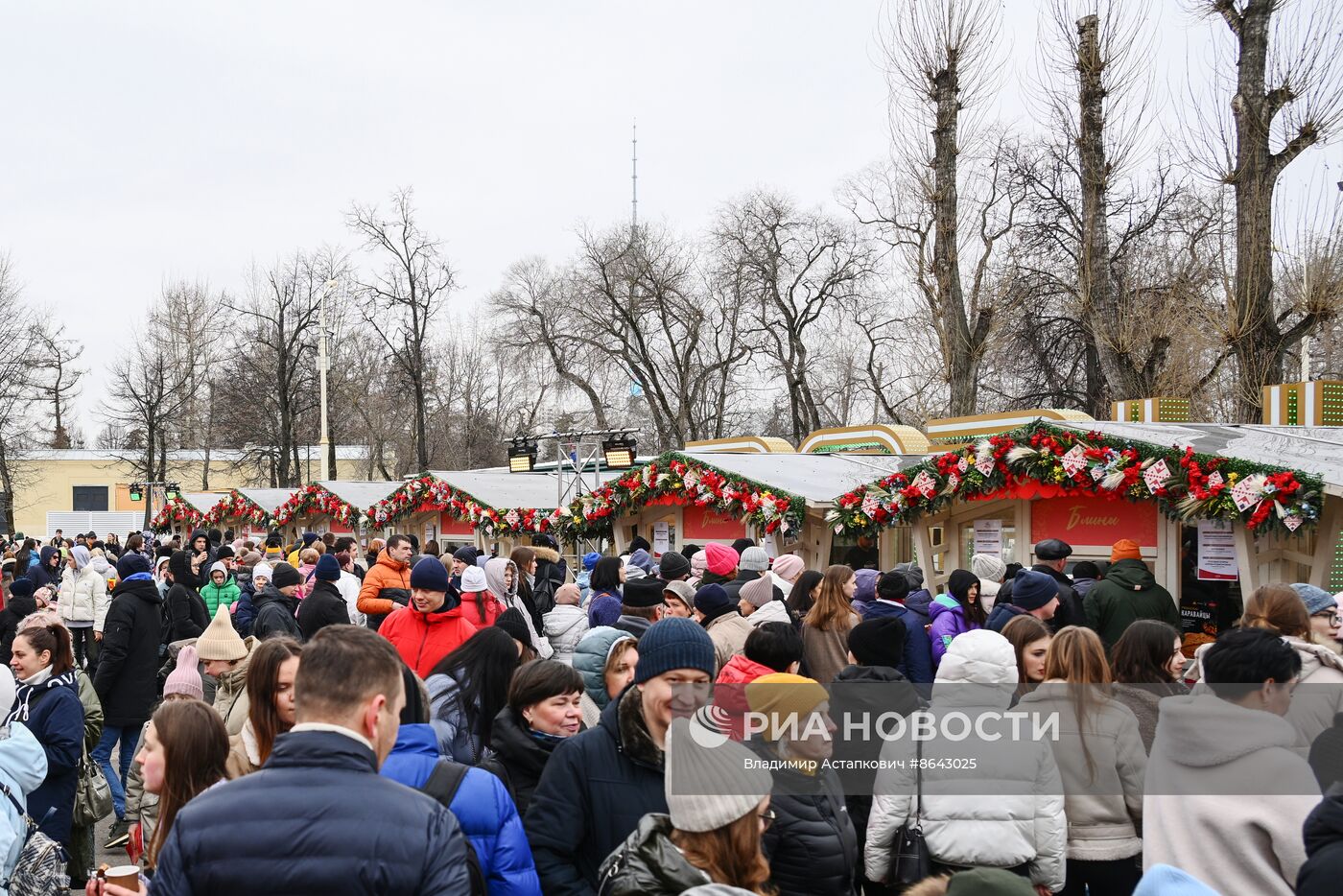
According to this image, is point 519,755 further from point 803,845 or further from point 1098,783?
point 1098,783

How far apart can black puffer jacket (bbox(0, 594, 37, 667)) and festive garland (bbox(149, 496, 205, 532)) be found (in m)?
24.0

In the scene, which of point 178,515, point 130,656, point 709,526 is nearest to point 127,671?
point 130,656

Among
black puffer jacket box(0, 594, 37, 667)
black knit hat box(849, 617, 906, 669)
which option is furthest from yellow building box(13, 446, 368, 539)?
black knit hat box(849, 617, 906, 669)

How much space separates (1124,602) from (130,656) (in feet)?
22.7

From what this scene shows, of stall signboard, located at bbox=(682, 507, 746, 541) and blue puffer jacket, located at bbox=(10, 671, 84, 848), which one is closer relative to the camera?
blue puffer jacket, located at bbox=(10, 671, 84, 848)

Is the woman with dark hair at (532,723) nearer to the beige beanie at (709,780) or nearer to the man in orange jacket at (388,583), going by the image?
the beige beanie at (709,780)

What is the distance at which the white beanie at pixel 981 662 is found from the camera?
423cm

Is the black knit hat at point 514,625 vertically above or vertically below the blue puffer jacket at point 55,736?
above

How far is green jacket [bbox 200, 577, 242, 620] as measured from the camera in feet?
37.1

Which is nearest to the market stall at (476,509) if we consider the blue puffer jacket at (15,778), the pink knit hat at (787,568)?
the pink knit hat at (787,568)

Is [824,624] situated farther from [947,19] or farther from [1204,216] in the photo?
[1204,216]

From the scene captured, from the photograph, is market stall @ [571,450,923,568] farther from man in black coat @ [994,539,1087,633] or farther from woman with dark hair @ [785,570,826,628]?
woman with dark hair @ [785,570,826,628]

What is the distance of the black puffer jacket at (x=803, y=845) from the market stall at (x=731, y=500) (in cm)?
1013

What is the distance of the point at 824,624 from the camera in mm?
7004
